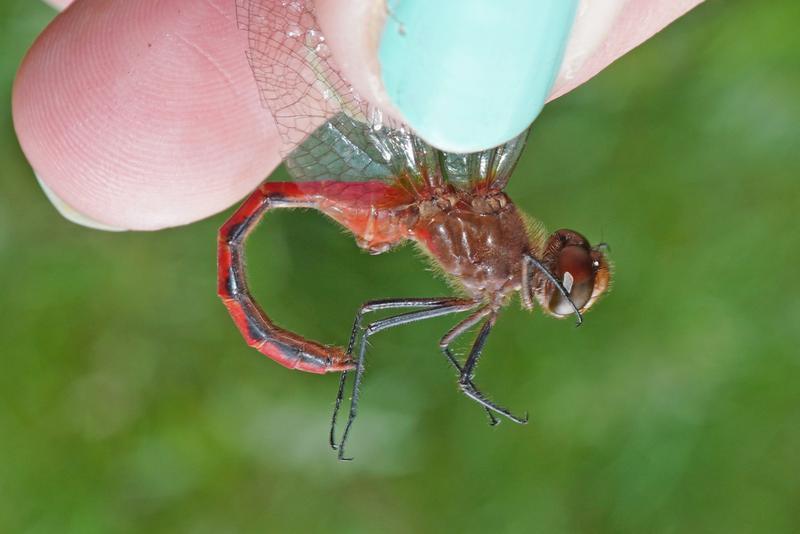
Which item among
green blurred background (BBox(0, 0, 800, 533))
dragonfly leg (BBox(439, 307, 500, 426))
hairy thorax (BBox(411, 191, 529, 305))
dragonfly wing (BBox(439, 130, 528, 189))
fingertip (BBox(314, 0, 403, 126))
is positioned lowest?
green blurred background (BBox(0, 0, 800, 533))

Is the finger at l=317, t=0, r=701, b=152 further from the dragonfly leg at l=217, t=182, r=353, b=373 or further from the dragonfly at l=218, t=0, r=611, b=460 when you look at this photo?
the dragonfly leg at l=217, t=182, r=353, b=373

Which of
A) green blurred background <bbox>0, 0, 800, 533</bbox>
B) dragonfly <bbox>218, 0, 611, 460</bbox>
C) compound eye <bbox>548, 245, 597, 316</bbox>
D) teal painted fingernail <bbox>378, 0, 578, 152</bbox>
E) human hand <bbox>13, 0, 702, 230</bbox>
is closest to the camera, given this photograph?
teal painted fingernail <bbox>378, 0, 578, 152</bbox>

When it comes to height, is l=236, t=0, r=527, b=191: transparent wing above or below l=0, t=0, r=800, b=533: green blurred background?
above

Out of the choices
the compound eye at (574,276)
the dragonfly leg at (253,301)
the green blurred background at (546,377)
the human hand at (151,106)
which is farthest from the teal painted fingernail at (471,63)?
the green blurred background at (546,377)

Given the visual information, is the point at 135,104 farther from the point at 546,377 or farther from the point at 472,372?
the point at 546,377

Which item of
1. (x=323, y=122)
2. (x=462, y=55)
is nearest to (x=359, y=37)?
(x=462, y=55)

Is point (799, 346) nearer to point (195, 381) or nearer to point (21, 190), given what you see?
point (195, 381)

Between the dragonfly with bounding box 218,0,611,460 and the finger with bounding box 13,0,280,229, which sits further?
the finger with bounding box 13,0,280,229

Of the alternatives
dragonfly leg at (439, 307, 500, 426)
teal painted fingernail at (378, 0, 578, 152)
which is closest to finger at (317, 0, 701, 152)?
teal painted fingernail at (378, 0, 578, 152)
